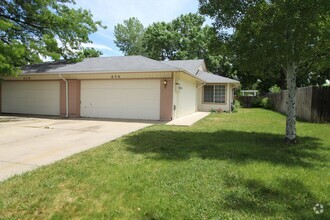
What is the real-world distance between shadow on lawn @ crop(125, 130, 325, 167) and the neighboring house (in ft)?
15.2

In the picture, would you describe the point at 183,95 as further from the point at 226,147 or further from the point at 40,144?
the point at 40,144

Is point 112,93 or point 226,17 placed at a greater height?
point 226,17

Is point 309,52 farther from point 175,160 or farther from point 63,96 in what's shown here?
point 63,96

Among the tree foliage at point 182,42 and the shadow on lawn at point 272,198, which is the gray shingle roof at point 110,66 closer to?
the shadow on lawn at point 272,198

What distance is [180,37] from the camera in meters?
35.6

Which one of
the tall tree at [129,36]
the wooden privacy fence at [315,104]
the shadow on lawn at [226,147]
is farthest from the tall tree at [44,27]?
the tall tree at [129,36]

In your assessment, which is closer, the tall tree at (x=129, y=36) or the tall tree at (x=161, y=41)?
the tall tree at (x=161, y=41)

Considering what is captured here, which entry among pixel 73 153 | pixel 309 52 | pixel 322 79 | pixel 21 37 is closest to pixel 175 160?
pixel 73 153

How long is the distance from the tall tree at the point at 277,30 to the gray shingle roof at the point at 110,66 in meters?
4.81

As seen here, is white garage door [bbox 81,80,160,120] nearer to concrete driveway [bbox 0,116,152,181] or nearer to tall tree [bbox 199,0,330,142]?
concrete driveway [bbox 0,116,152,181]

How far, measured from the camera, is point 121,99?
1420 cm

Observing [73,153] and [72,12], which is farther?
[72,12]

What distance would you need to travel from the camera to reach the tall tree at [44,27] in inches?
589

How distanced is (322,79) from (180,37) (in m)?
21.8
